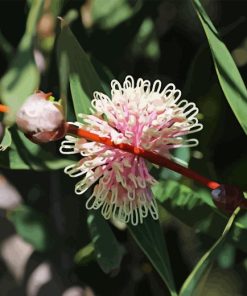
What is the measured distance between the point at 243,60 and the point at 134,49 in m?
0.15

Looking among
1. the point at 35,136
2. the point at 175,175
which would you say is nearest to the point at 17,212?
the point at 175,175

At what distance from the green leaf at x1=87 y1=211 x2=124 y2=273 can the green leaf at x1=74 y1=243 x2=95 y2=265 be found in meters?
0.04

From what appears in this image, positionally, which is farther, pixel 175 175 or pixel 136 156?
pixel 175 175

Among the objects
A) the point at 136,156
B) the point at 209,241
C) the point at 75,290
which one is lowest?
the point at 75,290

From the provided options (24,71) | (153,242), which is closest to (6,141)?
(24,71)

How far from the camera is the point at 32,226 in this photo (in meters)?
0.87

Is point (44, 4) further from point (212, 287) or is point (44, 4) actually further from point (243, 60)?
point (212, 287)

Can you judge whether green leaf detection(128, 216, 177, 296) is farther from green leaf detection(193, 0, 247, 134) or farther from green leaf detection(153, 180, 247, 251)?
green leaf detection(193, 0, 247, 134)

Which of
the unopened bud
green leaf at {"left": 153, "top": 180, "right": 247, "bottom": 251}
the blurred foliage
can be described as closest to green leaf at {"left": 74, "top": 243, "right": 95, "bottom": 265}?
the blurred foliage

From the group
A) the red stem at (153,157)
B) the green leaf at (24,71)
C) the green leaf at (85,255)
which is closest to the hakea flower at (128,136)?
the red stem at (153,157)

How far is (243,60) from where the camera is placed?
2.90 ft

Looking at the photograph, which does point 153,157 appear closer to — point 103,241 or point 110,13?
point 103,241

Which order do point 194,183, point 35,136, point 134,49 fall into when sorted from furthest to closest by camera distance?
point 134,49 → point 194,183 → point 35,136

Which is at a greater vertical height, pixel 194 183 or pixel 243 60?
pixel 243 60
